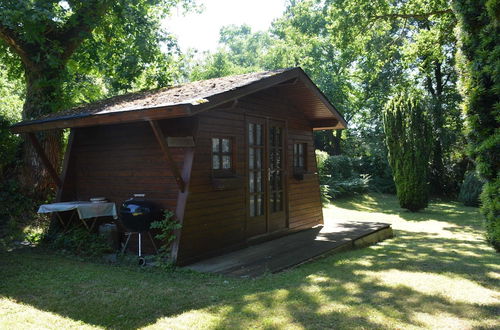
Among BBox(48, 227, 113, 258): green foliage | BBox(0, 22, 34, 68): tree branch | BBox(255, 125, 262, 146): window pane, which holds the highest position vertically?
BBox(0, 22, 34, 68): tree branch

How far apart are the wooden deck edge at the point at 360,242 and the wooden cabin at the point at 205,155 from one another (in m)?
1.33

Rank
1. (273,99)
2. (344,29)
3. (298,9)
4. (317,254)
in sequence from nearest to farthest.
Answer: (317,254), (273,99), (344,29), (298,9)

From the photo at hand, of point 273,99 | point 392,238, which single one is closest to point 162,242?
point 273,99

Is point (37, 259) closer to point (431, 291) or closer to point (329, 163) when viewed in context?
point (431, 291)

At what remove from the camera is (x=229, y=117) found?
6.82 meters

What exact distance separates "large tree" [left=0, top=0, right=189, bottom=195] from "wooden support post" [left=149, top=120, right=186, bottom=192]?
4660 millimetres

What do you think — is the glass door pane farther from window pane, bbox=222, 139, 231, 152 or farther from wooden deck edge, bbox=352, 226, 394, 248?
wooden deck edge, bbox=352, 226, 394, 248

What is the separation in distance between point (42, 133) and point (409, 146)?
10.8m

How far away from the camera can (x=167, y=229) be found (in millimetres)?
5777

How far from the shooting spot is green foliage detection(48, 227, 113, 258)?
254 inches

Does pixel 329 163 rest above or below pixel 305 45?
below

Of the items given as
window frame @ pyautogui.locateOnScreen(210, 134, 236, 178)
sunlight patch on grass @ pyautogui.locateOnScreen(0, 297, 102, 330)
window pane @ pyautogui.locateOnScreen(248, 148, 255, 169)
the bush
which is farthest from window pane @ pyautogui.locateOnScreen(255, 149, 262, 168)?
the bush

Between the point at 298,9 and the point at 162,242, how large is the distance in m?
12.2

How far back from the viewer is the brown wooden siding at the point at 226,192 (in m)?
6.01
